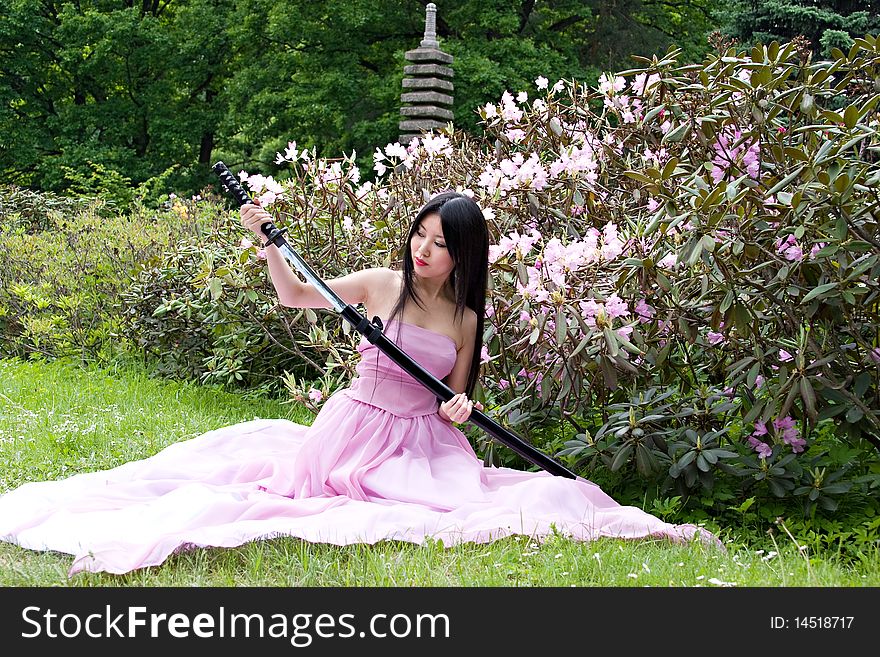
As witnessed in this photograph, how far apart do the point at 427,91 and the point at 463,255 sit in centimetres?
861

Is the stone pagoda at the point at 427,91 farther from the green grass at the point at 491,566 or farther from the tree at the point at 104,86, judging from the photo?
the tree at the point at 104,86

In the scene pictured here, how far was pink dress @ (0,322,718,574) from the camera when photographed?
2.88 meters

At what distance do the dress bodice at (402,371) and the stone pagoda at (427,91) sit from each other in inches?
313

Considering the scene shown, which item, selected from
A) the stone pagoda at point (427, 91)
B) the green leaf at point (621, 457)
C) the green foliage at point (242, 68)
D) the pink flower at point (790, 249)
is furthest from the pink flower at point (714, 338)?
the green foliage at point (242, 68)

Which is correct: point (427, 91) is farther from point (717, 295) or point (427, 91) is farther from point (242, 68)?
point (717, 295)

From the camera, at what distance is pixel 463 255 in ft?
10.8

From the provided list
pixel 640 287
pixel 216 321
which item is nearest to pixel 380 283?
pixel 640 287

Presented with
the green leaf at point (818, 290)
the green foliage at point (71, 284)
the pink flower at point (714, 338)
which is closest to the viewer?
the green leaf at point (818, 290)

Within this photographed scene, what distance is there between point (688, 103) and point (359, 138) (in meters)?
13.1

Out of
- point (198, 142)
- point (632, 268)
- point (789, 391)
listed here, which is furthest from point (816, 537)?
point (198, 142)

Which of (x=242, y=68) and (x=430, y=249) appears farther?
(x=242, y=68)

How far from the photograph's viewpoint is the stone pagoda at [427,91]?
37.0ft

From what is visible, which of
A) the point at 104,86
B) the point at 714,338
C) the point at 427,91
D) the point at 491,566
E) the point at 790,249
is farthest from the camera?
the point at 104,86

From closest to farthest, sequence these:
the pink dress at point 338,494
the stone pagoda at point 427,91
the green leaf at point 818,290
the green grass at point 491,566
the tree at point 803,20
Answer: the green grass at point 491,566 → the pink dress at point 338,494 → the green leaf at point 818,290 → the stone pagoda at point 427,91 → the tree at point 803,20
